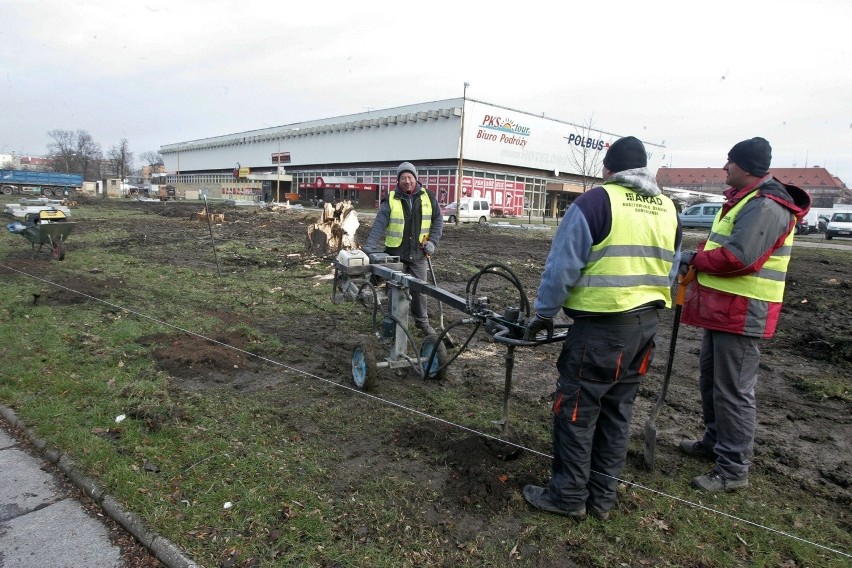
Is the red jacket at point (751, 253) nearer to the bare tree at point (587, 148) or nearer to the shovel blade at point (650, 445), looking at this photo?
the shovel blade at point (650, 445)

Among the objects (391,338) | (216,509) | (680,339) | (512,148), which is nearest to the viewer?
(216,509)

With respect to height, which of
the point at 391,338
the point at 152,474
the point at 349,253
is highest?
the point at 349,253

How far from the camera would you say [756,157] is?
3.39 meters

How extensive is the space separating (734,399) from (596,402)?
1.12 meters

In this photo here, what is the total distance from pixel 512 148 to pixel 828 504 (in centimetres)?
4777

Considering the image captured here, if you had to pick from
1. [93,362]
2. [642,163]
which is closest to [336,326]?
[93,362]

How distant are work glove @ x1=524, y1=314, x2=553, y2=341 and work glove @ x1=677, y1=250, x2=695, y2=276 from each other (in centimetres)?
92

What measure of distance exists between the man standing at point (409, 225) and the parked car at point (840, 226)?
30100mm

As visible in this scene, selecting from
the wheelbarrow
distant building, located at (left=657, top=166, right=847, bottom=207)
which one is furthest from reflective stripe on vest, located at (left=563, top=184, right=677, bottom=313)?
distant building, located at (left=657, top=166, right=847, bottom=207)

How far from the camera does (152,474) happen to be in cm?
Answer: 342

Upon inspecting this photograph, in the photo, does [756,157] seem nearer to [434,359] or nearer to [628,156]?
[628,156]

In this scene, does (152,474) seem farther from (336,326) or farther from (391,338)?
(336,326)

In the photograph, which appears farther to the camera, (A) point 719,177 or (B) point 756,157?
(A) point 719,177

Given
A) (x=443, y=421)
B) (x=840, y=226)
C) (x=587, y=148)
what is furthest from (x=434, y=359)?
(x=587, y=148)
